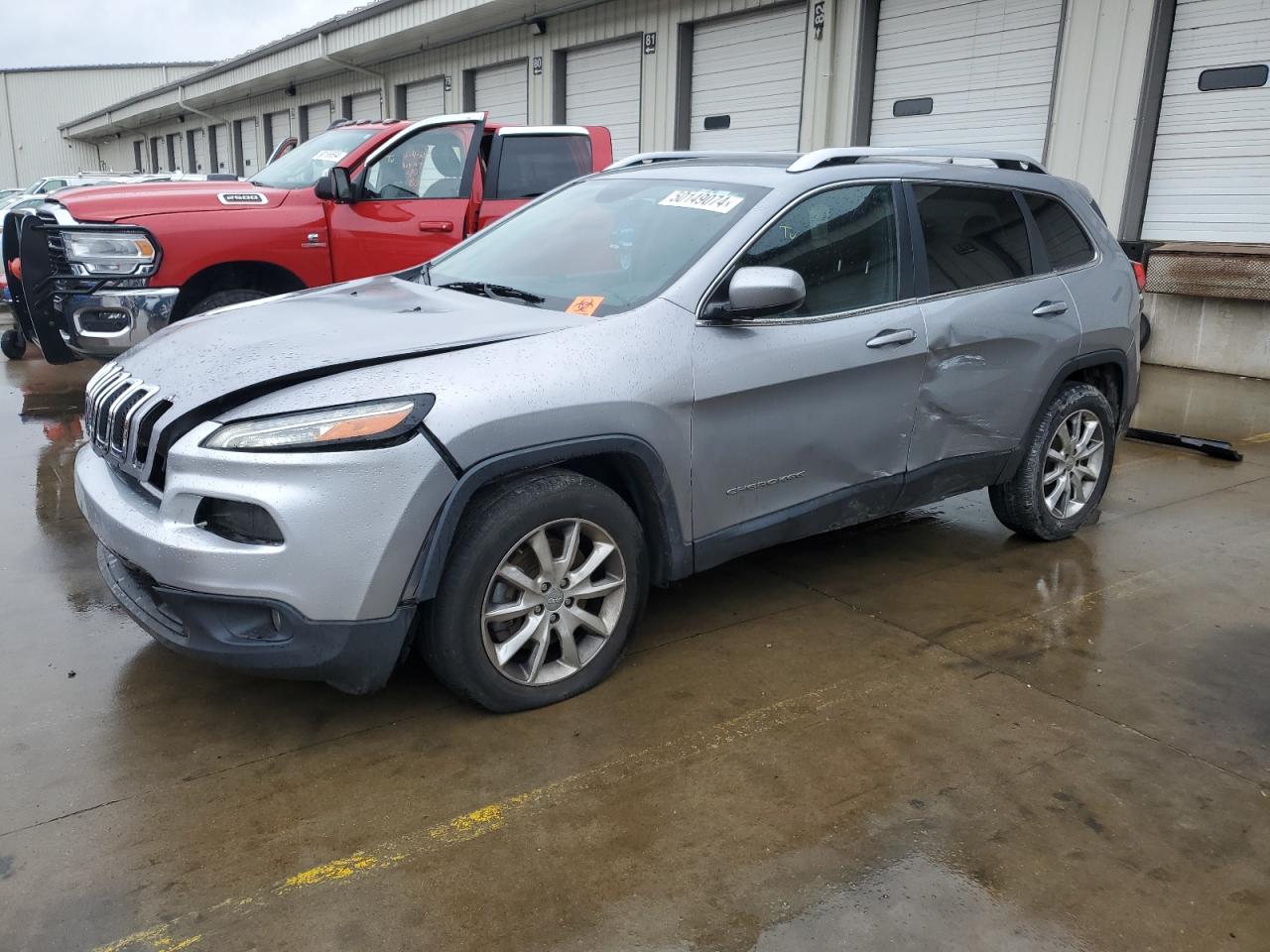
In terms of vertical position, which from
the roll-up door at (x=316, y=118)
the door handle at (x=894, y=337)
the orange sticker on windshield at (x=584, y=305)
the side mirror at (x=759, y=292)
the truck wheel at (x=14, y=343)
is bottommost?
the truck wheel at (x=14, y=343)

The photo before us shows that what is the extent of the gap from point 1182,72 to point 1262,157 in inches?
39.5

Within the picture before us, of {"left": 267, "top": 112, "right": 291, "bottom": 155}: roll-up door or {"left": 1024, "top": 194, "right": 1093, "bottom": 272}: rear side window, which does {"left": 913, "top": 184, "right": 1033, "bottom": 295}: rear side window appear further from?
{"left": 267, "top": 112, "right": 291, "bottom": 155}: roll-up door

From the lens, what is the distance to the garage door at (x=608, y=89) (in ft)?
45.7

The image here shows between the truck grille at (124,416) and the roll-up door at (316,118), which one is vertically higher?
the roll-up door at (316,118)

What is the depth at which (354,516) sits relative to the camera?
9.08ft

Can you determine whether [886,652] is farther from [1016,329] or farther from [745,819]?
[1016,329]

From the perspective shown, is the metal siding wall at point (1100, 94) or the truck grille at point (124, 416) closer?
the truck grille at point (124, 416)

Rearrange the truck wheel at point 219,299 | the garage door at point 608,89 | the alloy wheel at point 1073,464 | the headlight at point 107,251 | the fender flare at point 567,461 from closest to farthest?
the fender flare at point 567,461
the alloy wheel at point 1073,464
the headlight at point 107,251
the truck wheel at point 219,299
the garage door at point 608,89

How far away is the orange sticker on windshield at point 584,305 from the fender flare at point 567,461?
513mm

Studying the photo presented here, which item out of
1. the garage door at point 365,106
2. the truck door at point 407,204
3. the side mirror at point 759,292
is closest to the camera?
the side mirror at point 759,292

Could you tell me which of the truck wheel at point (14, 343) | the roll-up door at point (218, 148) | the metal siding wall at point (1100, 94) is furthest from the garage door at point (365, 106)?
the metal siding wall at point (1100, 94)

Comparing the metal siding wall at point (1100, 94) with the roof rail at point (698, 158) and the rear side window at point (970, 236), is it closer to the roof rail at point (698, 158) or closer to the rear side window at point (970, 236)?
the rear side window at point (970, 236)

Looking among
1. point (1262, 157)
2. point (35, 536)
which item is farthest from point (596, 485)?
point (1262, 157)

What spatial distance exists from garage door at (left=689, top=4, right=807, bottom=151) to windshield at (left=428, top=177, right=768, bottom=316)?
8.20 meters
